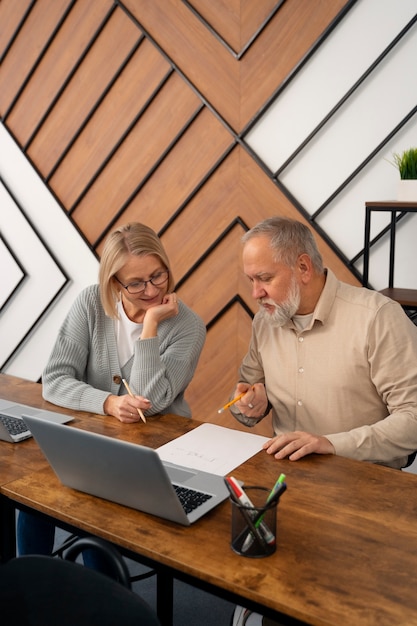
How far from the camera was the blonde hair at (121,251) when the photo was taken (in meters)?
2.24

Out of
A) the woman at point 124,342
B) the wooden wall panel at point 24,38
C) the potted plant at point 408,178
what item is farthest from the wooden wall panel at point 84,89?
the woman at point 124,342

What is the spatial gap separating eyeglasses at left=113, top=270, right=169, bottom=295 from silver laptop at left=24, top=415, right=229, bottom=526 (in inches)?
30.5

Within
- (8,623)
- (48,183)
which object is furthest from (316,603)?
(48,183)

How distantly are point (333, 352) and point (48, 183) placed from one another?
2.50m

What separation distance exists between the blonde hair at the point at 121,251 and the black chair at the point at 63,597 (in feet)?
4.09

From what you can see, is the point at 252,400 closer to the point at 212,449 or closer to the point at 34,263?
the point at 212,449

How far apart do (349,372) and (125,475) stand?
0.83 m

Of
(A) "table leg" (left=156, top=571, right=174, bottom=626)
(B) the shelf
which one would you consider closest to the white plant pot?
(B) the shelf

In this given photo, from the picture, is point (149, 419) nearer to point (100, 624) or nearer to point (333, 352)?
point (333, 352)

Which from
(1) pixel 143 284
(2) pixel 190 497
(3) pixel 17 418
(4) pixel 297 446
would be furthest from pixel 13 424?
(4) pixel 297 446

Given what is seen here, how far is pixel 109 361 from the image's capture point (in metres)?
2.29

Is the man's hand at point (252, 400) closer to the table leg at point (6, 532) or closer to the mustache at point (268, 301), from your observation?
the mustache at point (268, 301)

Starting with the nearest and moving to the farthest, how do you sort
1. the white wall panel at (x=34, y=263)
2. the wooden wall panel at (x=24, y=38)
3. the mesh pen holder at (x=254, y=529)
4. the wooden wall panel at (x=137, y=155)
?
1. the mesh pen holder at (x=254, y=529)
2. the wooden wall panel at (x=137, y=155)
3. the wooden wall panel at (x=24, y=38)
4. the white wall panel at (x=34, y=263)

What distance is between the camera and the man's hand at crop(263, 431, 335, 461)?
1.72 metres
